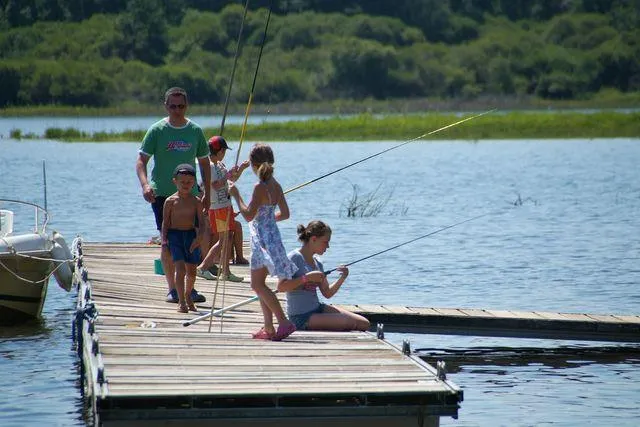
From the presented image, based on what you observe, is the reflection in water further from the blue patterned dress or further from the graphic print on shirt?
the blue patterned dress

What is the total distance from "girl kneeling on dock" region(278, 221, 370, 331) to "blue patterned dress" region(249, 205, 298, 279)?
0.20 m

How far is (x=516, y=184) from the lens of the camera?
127 feet

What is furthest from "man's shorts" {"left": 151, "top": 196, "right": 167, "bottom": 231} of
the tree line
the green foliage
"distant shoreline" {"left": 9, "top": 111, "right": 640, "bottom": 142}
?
the tree line

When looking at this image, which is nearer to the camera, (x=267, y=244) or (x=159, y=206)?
(x=267, y=244)

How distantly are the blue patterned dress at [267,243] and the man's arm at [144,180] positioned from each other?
181cm

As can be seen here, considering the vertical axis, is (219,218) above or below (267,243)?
below

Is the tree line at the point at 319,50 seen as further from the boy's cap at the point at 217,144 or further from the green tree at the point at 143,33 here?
the boy's cap at the point at 217,144

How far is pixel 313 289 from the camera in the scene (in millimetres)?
9836

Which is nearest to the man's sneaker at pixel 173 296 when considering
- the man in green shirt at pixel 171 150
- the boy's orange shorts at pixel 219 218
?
the man in green shirt at pixel 171 150

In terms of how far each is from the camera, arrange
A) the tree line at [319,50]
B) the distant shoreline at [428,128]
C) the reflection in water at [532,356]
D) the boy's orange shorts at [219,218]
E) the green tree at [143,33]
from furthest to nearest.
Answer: the green tree at [143,33] < the tree line at [319,50] < the distant shoreline at [428,128] < the reflection in water at [532,356] < the boy's orange shorts at [219,218]

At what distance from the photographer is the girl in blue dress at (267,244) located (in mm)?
9266

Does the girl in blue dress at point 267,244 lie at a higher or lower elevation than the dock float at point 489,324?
higher

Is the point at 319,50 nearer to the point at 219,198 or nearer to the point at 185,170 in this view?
the point at 219,198

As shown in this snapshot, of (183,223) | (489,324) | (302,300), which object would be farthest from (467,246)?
(302,300)
